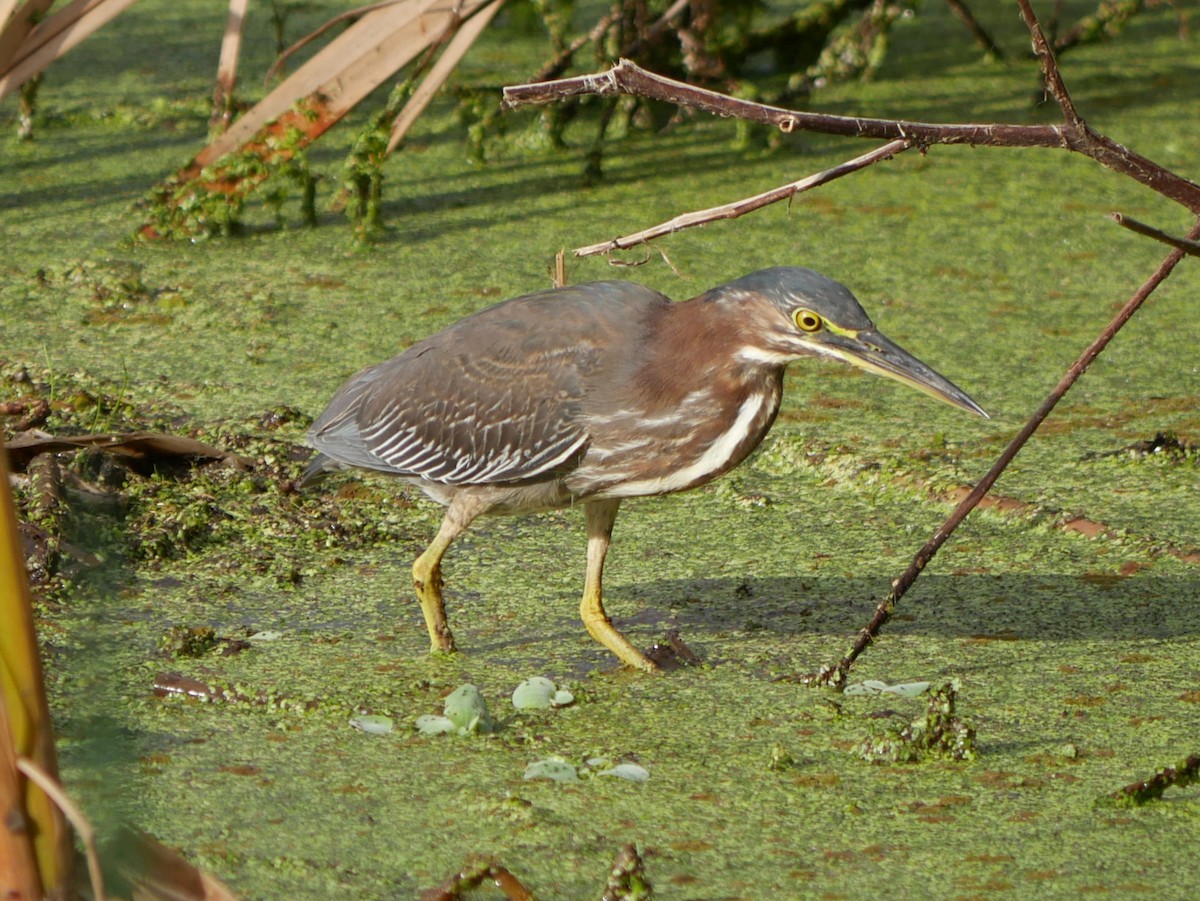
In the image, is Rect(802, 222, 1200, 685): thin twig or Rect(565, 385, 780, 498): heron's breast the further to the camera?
Rect(565, 385, 780, 498): heron's breast

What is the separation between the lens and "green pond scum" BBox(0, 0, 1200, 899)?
7.56 ft

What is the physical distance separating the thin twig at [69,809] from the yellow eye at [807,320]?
1.50 m

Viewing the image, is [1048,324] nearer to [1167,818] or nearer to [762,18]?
[1167,818]

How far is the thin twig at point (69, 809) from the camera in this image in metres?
1.44

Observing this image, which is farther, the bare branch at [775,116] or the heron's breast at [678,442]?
the heron's breast at [678,442]

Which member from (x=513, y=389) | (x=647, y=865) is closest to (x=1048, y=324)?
(x=513, y=389)

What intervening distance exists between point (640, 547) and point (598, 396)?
28.7 inches

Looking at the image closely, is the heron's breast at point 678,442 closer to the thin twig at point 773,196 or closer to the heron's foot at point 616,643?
the heron's foot at point 616,643

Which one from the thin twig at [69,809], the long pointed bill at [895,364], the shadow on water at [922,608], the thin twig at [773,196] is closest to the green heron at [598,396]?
the long pointed bill at [895,364]

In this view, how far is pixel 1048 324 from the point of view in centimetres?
447

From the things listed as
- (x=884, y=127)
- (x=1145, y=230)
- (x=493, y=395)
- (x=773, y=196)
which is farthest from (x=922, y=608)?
(x=1145, y=230)

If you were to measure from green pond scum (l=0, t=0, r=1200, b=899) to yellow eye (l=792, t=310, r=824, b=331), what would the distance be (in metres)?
0.66

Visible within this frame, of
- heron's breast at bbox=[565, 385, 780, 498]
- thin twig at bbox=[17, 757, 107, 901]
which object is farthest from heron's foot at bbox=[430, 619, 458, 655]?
thin twig at bbox=[17, 757, 107, 901]

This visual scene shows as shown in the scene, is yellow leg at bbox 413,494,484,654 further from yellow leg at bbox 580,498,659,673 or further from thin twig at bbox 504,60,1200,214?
thin twig at bbox 504,60,1200,214
